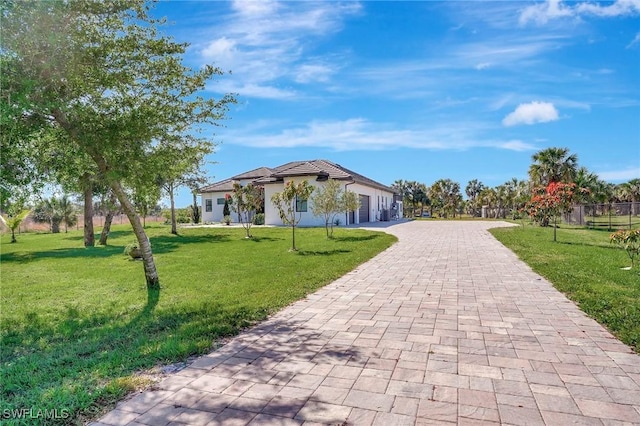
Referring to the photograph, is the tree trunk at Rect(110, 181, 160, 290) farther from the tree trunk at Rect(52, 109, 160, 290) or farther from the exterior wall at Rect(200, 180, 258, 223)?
the exterior wall at Rect(200, 180, 258, 223)

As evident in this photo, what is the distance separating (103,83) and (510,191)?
58136mm

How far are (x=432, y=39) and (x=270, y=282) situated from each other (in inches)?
300

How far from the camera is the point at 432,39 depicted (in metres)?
10.0

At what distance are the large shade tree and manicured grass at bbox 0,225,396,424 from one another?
147cm

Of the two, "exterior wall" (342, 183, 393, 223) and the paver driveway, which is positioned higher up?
"exterior wall" (342, 183, 393, 223)

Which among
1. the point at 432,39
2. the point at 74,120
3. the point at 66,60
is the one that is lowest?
the point at 74,120

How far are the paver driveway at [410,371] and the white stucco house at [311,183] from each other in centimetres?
1780

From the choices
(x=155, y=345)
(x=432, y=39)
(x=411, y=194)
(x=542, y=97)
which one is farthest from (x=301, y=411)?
(x=411, y=194)

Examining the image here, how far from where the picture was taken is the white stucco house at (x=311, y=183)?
1044 inches

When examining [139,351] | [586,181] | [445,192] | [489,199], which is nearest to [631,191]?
[489,199]

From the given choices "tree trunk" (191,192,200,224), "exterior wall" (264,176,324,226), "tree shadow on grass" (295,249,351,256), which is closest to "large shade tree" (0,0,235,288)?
"tree shadow on grass" (295,249,351,256)

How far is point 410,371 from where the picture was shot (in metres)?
3.56

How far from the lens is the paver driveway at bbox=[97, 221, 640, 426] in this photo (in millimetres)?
2818

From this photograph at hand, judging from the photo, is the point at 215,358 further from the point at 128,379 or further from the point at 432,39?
the point at 432,39
